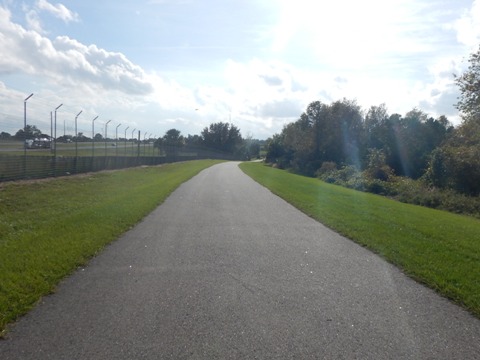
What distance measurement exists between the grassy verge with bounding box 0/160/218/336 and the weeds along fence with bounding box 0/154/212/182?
157 cm

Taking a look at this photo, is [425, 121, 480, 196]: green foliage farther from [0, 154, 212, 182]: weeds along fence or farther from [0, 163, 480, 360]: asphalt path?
[0, 154, 212, 182]: weeds along fence

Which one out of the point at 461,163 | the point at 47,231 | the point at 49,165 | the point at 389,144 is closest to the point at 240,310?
the point at 47,231

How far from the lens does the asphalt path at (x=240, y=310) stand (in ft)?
13.6

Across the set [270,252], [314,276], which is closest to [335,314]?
[314,276]

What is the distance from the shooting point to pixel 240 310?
517 cm

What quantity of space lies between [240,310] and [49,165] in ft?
72.8

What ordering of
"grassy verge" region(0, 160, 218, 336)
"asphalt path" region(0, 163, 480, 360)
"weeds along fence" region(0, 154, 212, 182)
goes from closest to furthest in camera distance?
1. "asphalt path" region(0, 163, 480, 360)
2. "grassy verge" region(0, 160, 218, 336)
3. "weeds along fence" region(0, 154, 212, 182)

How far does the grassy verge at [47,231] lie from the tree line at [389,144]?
20.3 metres

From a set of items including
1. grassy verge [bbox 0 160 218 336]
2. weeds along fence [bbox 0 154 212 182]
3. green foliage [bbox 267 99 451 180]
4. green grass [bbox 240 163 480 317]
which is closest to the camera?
grassy verge [bbox 0 160 218 336]

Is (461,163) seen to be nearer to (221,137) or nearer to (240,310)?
(240,310)

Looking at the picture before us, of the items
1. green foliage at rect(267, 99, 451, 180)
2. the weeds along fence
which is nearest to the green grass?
the weeds along fence

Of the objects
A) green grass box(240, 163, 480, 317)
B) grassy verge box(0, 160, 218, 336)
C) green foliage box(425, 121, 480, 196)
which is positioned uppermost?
green foliage box(425, 121, 480, 196)

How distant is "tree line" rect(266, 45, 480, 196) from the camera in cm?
2915

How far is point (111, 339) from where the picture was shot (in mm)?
4285
